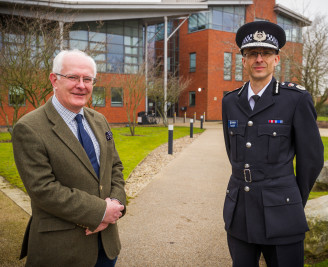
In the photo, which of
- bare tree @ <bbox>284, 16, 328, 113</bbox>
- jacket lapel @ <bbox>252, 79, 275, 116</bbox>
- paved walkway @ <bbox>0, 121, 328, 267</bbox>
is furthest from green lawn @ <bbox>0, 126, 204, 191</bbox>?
bare tree @ <bbox>284, 16, 328, 113</bbox>

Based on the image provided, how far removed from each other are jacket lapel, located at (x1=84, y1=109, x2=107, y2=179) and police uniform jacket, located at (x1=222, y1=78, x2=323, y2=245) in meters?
0.98

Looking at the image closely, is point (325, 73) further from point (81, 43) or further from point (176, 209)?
point (81, 43)

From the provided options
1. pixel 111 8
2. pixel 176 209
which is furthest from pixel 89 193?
pixel 111 8

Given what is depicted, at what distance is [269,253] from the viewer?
2240 mm

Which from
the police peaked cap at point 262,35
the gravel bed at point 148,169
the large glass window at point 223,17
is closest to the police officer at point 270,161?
the police peaked cap at point 262,35

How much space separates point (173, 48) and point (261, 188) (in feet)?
112

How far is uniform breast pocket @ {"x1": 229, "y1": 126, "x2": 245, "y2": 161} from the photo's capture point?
2.35 metres

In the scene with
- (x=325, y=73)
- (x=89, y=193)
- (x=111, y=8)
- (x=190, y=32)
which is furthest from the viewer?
(x=190, y=32)

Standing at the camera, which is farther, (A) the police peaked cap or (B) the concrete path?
(B) the concrete path

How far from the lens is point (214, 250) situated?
392 cm

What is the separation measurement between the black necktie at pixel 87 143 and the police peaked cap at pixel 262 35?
1.29 m

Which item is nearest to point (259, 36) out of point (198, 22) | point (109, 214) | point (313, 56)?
point (109, 214)

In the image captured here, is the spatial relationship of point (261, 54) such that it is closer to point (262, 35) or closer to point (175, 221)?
point (262, 35)

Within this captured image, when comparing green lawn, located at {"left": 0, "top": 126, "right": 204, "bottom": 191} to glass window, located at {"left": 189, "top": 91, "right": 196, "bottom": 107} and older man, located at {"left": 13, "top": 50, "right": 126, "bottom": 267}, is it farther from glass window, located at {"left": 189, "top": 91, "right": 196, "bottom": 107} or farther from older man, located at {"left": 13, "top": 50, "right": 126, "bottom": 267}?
glass window, located at {"left": 189, "top": 91, "right": 196, "bottom": 107}
